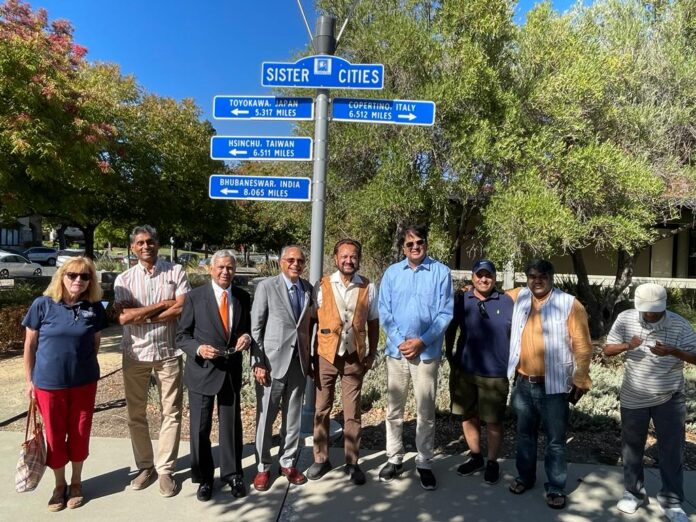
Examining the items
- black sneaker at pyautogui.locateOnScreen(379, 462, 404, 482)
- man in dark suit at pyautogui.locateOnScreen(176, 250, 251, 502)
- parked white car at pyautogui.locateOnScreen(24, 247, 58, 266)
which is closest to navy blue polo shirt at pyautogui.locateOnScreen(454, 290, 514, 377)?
black sneaker at pyautogui.locateOnScreen(379, 462, 404, 482)

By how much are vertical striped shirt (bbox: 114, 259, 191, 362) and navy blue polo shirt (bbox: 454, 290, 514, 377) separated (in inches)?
84.7

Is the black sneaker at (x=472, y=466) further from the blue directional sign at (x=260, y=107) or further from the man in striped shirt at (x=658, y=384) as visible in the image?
the blue directional sign at (x=260, y=107)

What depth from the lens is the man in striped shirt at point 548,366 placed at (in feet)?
10.8

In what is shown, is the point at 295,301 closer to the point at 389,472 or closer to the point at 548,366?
the point at 389,472

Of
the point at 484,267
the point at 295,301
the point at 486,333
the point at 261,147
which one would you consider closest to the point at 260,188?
the point at 261,147

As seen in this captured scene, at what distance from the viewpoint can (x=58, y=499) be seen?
10.4 feet

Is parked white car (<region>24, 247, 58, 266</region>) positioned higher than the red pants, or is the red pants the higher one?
parked white car (<region>24, 247, 58, 266</region>)

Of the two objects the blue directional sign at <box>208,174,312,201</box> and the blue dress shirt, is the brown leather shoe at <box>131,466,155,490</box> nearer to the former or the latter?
the blue dress shirt

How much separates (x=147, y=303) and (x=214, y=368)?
68 cm

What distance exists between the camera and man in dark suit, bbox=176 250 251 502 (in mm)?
3380

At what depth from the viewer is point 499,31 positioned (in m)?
7.87

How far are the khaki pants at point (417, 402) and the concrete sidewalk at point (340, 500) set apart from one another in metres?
0.22

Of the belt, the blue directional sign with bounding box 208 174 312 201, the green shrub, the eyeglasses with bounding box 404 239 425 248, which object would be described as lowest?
the green shrub

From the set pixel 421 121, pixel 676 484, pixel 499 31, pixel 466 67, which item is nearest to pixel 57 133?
pixel 421 121
